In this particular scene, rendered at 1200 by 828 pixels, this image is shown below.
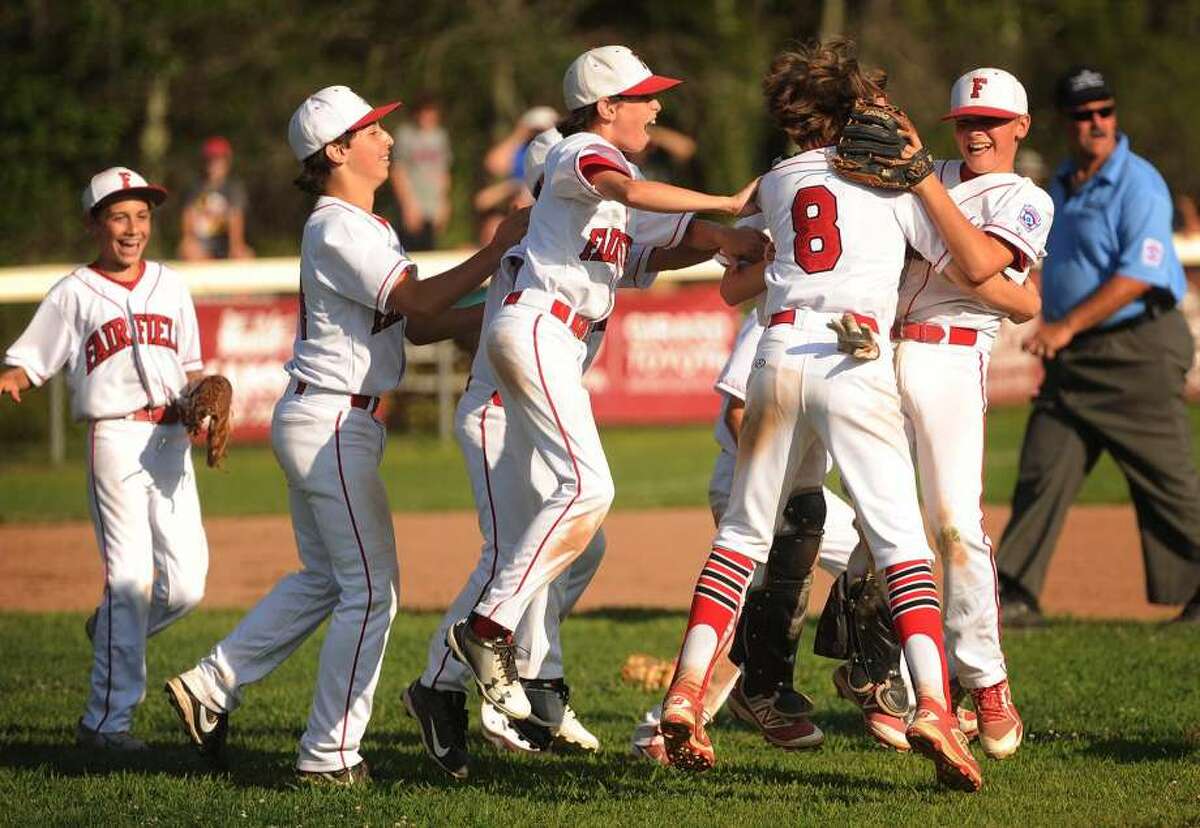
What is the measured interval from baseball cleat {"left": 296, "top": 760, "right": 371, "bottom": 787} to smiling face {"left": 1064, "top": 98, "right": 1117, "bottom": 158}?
4731 mm

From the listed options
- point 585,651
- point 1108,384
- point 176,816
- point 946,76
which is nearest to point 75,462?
point 585,651

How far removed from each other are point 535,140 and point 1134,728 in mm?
3017

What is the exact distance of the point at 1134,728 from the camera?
6.34m

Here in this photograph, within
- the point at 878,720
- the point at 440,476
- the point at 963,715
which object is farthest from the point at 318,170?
the point at 440,476

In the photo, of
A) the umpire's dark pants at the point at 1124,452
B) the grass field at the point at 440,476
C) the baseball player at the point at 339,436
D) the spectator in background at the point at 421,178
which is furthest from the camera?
the spectator in background at the point at 421,178

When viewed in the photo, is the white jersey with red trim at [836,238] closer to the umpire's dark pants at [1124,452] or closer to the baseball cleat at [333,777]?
the baseball cleat at [333,777]

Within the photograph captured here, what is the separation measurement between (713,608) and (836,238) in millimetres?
1138

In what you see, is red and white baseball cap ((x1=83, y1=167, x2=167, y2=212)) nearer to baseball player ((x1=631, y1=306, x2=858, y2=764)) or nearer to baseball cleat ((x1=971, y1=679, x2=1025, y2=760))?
baseball player ((x1=631, y1=306, x2=858, y2=764))

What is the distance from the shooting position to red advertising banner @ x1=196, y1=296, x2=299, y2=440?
16391 mm

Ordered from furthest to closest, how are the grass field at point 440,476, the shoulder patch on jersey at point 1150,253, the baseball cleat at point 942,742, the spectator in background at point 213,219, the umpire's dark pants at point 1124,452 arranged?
the spectator in background at point 213,219, the grass field at point 440,476, the umpire's dark pants at point 1124,452, the shoulder patch on jersey at point 1150,253, the baseball cleat at point 942,742

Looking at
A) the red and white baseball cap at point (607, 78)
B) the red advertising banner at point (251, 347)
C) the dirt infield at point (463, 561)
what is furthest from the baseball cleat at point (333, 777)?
the red advertising banner at point (251, 347)

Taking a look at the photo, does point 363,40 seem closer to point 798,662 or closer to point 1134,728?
point 798,662

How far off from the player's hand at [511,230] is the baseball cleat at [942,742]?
1947mm

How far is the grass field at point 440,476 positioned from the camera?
13820mm
